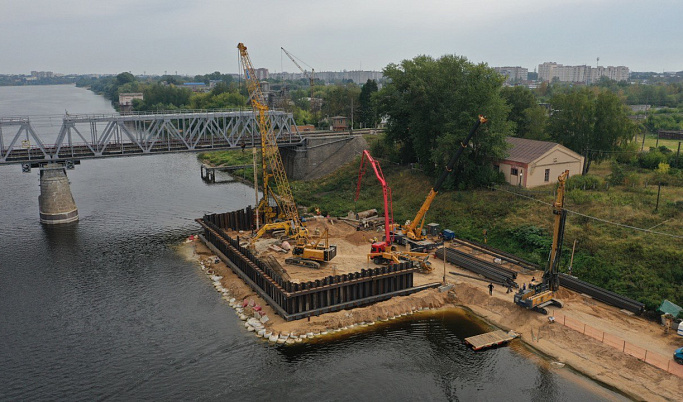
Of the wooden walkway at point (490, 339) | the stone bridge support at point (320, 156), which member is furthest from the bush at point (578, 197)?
the stone bridge support at point (320, 156)

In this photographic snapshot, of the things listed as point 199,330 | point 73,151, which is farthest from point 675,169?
point 73,151

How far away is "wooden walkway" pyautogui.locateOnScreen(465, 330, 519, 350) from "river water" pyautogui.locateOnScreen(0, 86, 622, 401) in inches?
22.3

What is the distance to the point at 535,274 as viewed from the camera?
39625 millimetres

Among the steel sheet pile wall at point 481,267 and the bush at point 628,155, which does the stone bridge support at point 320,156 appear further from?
the bush at point 628,155

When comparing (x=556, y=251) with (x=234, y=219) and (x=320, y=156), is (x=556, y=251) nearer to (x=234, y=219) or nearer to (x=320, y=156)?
(x=234, y=219)

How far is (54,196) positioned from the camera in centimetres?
5641

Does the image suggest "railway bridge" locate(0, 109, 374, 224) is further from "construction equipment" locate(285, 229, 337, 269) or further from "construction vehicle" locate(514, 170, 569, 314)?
"construction vehicle" locate(514, 170, 569, 314)

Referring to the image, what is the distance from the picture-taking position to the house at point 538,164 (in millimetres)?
52625

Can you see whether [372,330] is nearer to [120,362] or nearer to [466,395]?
[466,395]

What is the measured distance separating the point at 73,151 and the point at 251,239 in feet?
87.3

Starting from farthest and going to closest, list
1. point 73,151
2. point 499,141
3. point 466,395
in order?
point 73,151, point 499,141, point 466,395

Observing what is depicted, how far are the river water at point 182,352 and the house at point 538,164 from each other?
23701 mm

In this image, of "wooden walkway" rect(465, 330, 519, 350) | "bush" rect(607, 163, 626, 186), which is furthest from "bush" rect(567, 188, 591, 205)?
"wooden walkway" rect(465, 330, 519, 350)

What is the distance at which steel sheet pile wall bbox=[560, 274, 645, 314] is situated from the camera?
3305cm
